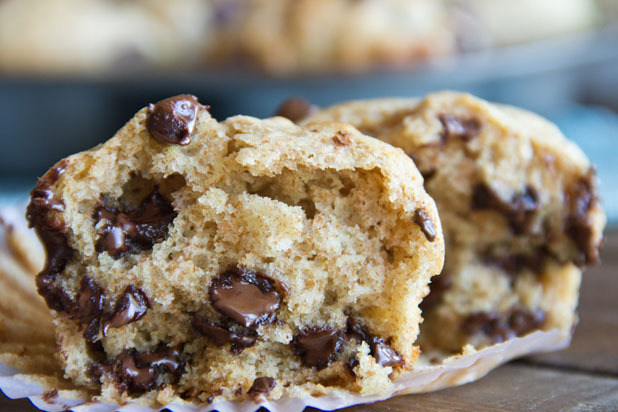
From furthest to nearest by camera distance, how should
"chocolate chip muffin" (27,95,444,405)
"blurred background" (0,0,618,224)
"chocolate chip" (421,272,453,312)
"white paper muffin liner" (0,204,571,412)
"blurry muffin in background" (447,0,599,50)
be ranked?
"blurry muffin in background" (447,0,599,50) < "blurred background" (0,0,618,224) < "chocolate chip" (421,272,453,312) < "chocolate chip muffin" (27,95,444,405) < "white paper muffin liner" (0,204,571,412)

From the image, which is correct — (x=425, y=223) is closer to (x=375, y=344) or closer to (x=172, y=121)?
(x=375, y=344)

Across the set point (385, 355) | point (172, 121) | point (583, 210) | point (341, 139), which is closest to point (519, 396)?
point (385, 355)

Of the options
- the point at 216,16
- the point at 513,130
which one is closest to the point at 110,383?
the point at 513,130

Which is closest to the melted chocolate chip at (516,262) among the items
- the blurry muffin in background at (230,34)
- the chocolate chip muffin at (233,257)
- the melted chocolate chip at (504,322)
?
the melted chocolate chip at (504,322)

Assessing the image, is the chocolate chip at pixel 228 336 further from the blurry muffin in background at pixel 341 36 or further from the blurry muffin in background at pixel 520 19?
the blurry muffin in background at pixel 520 19

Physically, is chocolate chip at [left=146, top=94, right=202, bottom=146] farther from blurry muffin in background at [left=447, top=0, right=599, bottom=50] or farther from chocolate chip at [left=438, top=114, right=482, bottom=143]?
blurry muffin in background at [left=447, top=0, right=599, bottom=50]

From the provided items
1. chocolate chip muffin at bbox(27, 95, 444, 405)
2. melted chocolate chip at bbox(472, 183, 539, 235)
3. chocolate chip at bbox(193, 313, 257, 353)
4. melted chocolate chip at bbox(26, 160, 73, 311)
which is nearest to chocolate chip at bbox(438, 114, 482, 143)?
melted chocolate chip at bbox(472, 183, 539, 235)

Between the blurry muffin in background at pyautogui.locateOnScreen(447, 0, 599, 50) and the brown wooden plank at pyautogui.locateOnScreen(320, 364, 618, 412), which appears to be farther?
the blurry muffin in background at pyautogui.locateOnScreen(447, 0, 599, 50)
